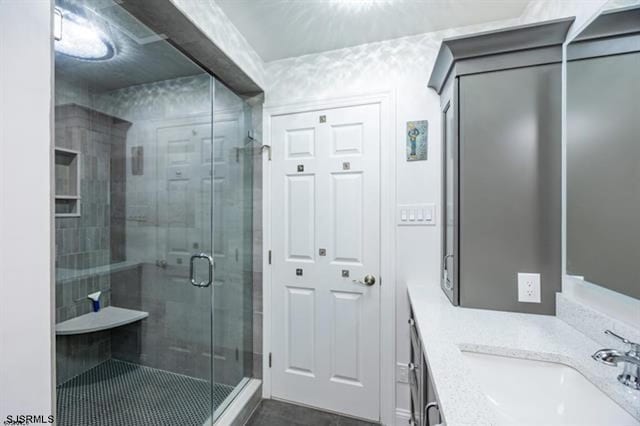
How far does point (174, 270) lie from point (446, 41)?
84.9 inches

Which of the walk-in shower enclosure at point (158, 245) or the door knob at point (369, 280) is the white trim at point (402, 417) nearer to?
the door knob at point (369, 280)

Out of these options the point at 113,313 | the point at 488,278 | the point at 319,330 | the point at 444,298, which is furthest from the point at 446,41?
the point at 113,313

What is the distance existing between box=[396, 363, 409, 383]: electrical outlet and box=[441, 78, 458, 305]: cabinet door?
61 cm

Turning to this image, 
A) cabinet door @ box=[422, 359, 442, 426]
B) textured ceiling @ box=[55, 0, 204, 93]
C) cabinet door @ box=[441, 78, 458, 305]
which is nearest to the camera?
cabinet door @ box=[422, 359, 442, 426]

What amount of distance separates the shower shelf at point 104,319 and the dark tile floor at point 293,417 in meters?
1.07

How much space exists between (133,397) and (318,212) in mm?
1688

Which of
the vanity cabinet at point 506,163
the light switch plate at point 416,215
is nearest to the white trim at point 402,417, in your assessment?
the vanity cabinet at point 506,163

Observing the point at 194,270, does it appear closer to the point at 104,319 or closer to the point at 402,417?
the point at 104,319

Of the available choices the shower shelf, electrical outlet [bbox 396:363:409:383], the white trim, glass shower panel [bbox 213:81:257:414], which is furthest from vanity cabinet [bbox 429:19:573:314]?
the shower shelf

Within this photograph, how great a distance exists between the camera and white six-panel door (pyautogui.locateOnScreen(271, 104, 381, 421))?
1.79m

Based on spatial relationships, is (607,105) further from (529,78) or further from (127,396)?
(127,396)

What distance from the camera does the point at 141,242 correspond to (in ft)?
5.98

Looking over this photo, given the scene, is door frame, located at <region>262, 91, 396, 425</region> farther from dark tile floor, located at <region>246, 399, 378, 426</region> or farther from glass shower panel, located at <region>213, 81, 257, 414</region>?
glass shower panel, located at <region>213, 81, 257, 414</region>

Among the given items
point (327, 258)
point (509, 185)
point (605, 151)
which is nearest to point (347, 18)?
point (509, 185)
